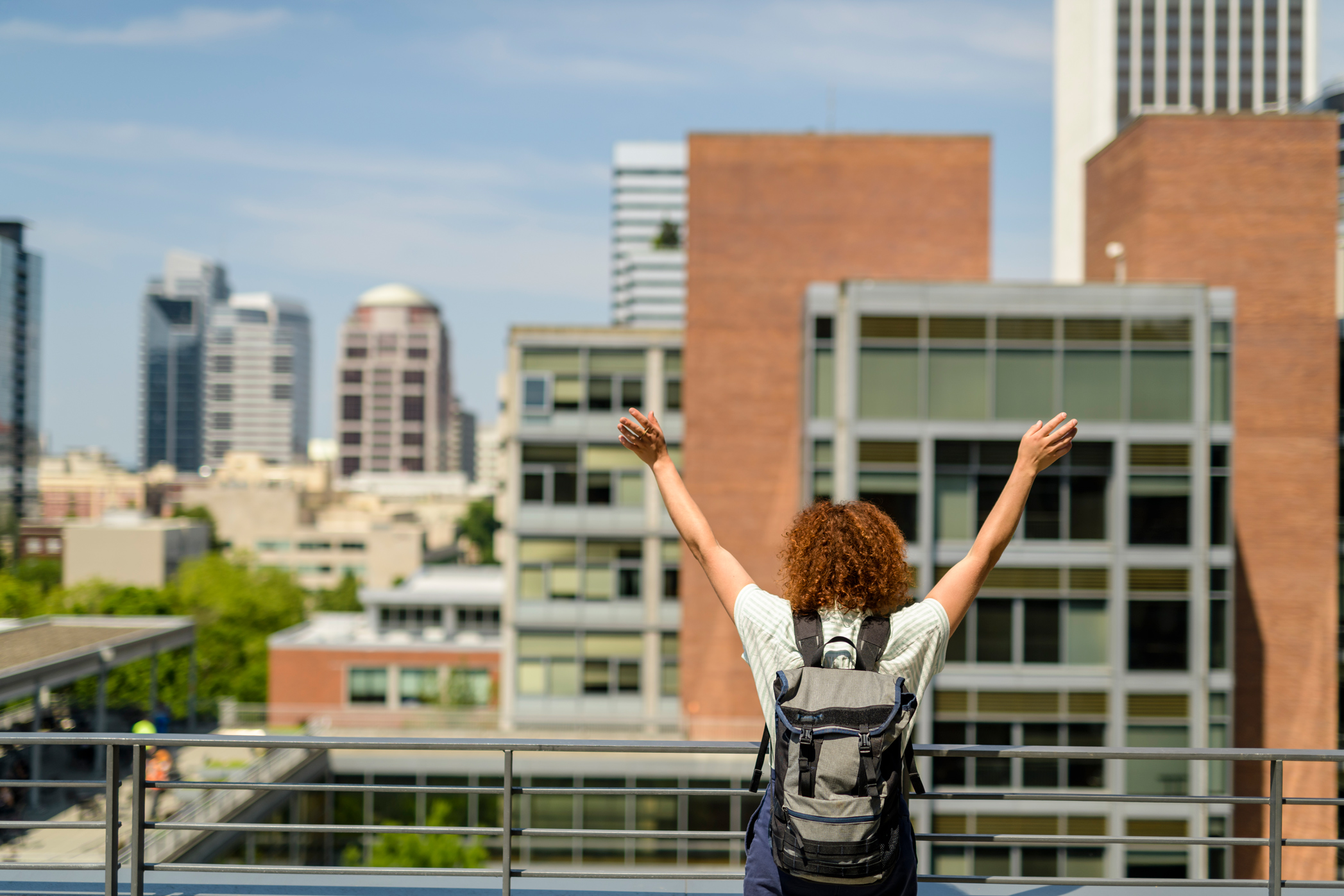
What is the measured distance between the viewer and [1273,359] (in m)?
20.2

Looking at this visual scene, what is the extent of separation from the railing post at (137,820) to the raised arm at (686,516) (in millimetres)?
2580

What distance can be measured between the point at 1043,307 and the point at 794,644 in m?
16.9

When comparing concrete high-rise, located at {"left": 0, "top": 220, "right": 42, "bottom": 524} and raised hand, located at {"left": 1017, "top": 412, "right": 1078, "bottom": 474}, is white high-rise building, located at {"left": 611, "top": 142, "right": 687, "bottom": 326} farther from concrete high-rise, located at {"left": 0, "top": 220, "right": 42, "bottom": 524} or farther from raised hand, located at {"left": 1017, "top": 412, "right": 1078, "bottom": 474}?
raised hand, located at {"left": 1017, "top": 412, "right": 1078, "bottom": 474}

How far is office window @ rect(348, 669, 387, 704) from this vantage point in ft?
127

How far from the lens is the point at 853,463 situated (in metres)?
18.4

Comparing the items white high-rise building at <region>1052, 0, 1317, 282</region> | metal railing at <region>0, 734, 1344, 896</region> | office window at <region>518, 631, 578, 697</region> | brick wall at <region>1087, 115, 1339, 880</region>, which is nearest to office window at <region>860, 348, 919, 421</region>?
brick wall at <region>1087, 115, 1339, 880</region>

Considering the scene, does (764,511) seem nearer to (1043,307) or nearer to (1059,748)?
(1043,307)

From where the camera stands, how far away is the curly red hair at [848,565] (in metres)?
2.51

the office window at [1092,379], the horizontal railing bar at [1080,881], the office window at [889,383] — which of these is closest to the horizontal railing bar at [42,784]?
the horizontal railing bar at [1080,881]

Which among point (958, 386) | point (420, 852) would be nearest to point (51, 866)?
point (958, 386)

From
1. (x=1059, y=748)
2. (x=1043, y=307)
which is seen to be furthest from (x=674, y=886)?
(x=1043, y=307)

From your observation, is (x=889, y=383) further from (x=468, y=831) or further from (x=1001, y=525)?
(x=1001, y=525)

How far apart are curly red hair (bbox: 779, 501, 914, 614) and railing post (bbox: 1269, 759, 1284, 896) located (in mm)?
2294

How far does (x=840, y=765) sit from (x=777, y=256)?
22.8 meters
